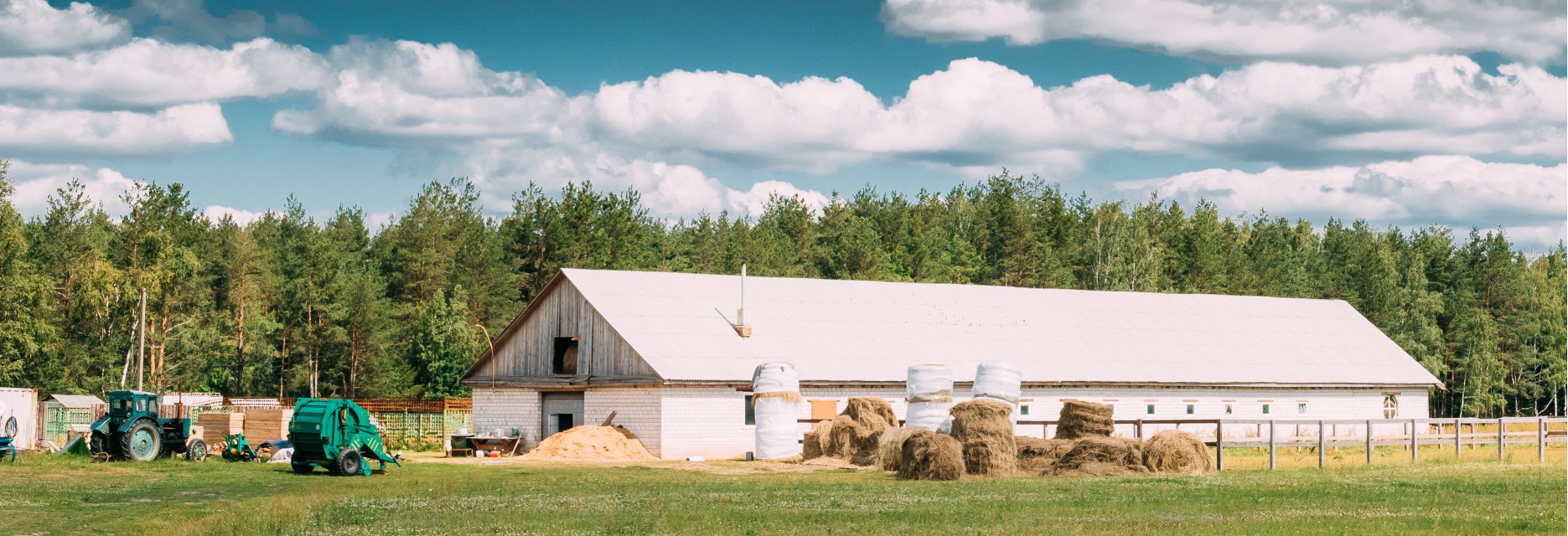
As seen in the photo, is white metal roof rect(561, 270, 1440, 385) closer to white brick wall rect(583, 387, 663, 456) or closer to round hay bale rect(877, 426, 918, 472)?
white brick wall rect(583, 387, 663, 456)

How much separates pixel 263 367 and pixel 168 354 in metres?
8.96

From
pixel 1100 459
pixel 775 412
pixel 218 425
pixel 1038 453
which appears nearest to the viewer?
pixel 1100 459

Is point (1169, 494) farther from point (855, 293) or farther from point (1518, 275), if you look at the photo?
point (1518, 275)

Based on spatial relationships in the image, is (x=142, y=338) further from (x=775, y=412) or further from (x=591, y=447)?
(x=775, y=412)

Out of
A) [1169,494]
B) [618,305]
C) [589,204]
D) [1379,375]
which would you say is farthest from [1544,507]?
[589,204]

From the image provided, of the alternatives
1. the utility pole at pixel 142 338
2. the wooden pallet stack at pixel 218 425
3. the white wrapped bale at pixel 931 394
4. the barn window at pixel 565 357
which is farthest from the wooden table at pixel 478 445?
the white wrapped bale at pixel 931 394

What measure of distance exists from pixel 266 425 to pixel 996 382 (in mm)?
21162

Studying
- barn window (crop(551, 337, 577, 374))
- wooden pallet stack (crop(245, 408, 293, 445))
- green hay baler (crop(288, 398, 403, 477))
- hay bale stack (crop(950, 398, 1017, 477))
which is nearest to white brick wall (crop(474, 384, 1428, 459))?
barn window (crop(551, 337, 577, 374))

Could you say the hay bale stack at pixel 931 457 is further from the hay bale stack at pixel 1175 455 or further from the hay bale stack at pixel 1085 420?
the hay bale stack at pixel 1085 420

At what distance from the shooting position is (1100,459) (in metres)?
30.6

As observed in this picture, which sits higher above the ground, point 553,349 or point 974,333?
point 974,333

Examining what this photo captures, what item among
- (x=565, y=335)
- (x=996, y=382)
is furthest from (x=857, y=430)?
(x=565, y=335)

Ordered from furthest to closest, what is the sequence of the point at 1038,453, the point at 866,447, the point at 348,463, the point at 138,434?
the point at 138,434, the point at 866,447, the point at 348,463, the point at 1038,453

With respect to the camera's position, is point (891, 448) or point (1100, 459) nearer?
point (1100, 459)
